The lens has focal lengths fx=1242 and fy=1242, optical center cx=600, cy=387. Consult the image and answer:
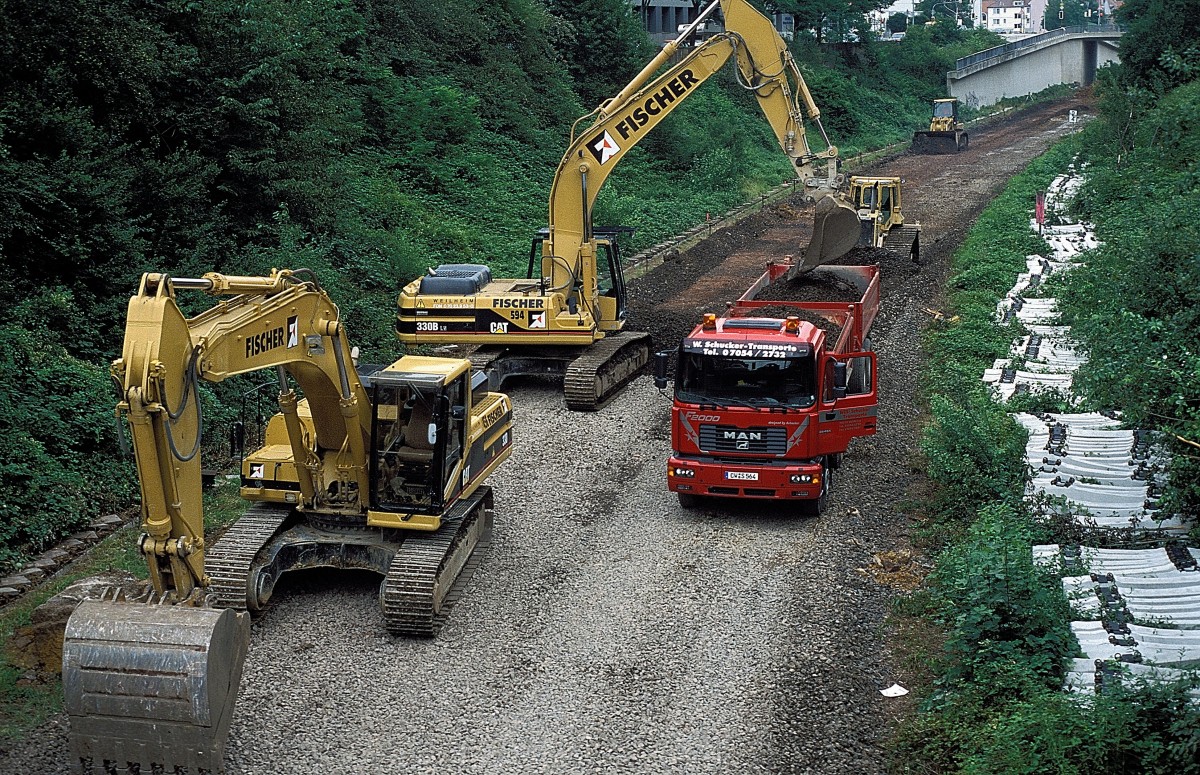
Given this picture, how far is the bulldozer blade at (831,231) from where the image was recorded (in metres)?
24.0

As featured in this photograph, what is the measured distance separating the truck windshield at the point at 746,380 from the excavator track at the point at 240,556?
535cm

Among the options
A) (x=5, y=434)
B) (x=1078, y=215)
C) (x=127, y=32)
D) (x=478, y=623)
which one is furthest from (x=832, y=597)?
(x=1078, y=215)

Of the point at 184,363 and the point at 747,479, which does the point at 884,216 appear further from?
the point at 184,363

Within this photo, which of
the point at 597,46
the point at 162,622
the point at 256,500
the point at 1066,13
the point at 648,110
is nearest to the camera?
the point at 162,622

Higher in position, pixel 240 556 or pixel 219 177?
pixel 219 177

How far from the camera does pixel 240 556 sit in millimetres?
13055

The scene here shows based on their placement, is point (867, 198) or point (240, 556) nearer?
point (240, 556)

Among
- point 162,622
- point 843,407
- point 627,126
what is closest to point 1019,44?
point 627,126

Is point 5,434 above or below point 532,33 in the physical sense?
below

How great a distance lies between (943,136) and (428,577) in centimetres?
5267

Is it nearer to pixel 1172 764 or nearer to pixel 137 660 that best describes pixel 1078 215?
pixel 1172 764

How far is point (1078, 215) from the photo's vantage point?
35469mm

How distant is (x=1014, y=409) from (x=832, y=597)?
6.05 m

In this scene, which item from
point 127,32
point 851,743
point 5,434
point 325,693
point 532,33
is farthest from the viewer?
point 532,33
